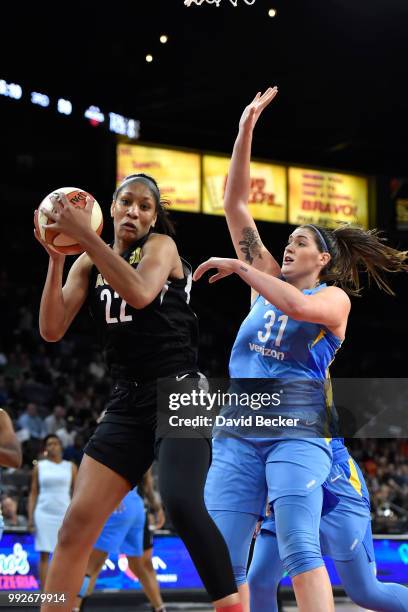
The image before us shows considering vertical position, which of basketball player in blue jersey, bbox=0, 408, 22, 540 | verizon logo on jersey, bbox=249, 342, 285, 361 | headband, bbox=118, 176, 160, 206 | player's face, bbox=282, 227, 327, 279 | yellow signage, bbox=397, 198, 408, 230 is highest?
yellow signage, bbox=397, 198, 408, 230

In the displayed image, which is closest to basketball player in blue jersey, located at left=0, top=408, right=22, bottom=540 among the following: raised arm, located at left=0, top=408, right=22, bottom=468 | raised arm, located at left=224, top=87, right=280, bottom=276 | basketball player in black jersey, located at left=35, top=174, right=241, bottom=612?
raised arm, located at left=0, top=408, right=22, bottom=468

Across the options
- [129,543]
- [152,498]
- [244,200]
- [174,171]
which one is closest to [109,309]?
[244,200]

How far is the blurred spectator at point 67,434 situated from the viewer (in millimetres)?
15195

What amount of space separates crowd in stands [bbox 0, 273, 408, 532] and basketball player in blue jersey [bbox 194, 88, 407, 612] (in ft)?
24.3

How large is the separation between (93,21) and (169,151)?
15.0 feet

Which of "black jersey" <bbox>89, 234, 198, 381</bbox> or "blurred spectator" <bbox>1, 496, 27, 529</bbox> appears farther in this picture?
"blurred spectator" <bbox>1, 496, 27, 529</bbox>

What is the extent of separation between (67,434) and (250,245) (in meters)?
10.6

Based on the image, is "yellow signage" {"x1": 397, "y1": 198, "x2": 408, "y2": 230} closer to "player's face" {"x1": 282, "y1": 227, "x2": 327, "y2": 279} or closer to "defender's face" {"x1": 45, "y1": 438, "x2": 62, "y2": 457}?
"defender's face" {"x1": 45, "y1": 438, "x2": 62, "y2": 457}

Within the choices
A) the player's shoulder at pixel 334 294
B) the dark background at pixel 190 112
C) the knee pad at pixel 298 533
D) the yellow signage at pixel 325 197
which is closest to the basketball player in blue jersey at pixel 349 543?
the knee pad at pixel 298 533

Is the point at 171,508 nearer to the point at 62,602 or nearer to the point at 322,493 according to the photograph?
the point at 62,602

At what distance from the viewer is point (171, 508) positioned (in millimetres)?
3865

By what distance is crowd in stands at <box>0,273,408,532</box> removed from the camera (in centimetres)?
1428

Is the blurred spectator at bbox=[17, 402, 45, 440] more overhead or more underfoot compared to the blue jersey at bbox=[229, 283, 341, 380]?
more underfoot

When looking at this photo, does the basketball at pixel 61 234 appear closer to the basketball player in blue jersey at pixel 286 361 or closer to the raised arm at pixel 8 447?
the basketball player in blue jersey at pixel 286 361
